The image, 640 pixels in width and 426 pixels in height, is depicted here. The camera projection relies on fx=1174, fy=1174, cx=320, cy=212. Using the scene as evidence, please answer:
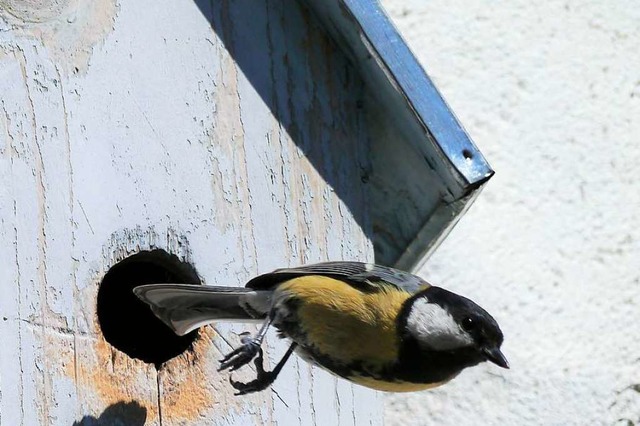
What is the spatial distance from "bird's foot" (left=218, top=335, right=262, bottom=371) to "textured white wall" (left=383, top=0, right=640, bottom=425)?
55cm

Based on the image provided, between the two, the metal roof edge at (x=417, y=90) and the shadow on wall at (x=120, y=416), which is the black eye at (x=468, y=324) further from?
the shadow on wall at (x=120, y=416)

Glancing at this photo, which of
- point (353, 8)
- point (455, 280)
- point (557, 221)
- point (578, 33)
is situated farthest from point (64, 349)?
point (578, 33)

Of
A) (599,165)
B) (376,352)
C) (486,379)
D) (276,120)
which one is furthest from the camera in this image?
(599,165)

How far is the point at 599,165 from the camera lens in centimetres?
198

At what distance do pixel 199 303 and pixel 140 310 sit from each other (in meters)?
0.29

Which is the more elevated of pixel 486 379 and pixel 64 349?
pixel 486 379

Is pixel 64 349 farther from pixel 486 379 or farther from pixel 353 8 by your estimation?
pixel 486 379

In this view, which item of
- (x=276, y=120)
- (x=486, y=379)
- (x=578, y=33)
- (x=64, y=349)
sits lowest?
(x=64, y=349)

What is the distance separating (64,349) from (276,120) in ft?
1.40

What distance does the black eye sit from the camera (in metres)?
1.44

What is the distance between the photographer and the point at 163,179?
1406 mm

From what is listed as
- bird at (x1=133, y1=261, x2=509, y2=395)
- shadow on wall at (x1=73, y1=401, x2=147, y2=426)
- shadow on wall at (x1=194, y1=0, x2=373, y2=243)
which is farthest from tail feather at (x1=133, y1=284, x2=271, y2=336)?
shadow on wall at (x1=194, y1=0, x2=373, y2=243)

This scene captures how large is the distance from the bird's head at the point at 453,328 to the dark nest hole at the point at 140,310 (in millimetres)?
274

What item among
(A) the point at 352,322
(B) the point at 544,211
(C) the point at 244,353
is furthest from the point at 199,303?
(B) the point at 544,211
